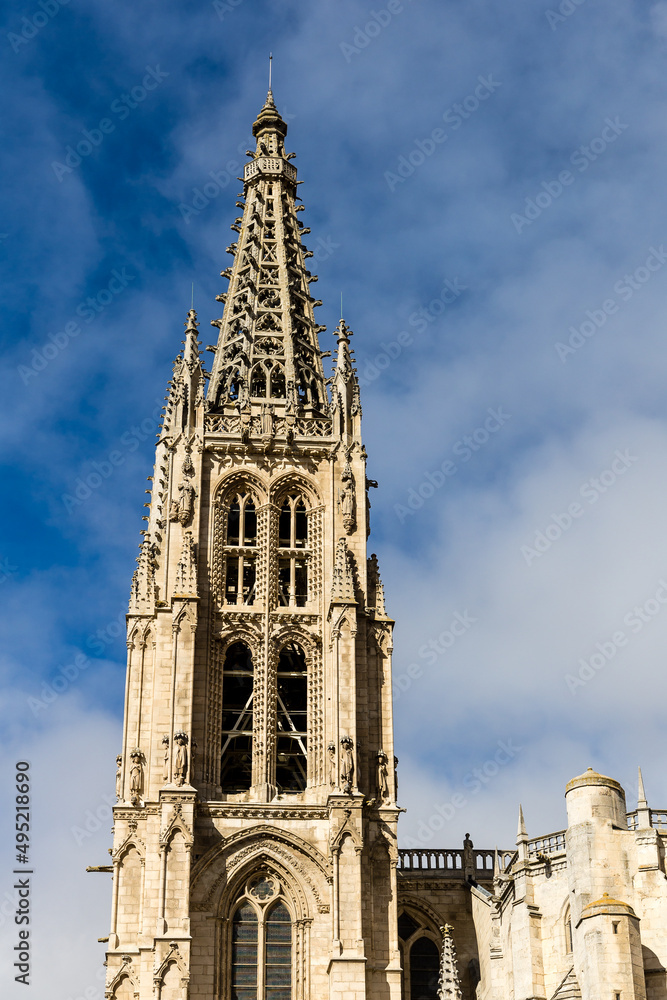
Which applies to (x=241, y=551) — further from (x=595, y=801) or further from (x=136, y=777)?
(x=595, y=801)

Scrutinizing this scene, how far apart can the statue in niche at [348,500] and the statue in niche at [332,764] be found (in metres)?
7.93

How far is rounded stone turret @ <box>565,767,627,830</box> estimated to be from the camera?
50969 mm

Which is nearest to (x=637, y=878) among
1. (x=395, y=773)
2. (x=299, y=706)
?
(x=395, y=773)

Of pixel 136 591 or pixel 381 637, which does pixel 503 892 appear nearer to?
pixel 381 637

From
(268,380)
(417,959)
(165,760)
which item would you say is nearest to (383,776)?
(165,760)

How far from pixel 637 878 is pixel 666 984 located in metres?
3.08

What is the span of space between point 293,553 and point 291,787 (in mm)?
7860

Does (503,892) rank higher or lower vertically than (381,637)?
lower

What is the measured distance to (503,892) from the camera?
5538cm

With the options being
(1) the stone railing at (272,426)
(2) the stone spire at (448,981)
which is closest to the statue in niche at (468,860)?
(2) the stone spire at (448,981)

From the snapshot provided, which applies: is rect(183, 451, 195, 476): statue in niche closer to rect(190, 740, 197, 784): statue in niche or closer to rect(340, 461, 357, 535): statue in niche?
rect(340, 461, 357, 535): statue in niche

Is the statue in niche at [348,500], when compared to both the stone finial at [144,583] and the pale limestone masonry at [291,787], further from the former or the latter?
the stone finial at [144,583]

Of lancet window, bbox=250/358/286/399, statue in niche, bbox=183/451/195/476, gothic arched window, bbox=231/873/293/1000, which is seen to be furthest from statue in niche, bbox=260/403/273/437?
gothic arched window, bbox=231/873/293/1000

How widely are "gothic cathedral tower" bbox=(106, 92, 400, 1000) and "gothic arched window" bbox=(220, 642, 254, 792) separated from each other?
6cm
